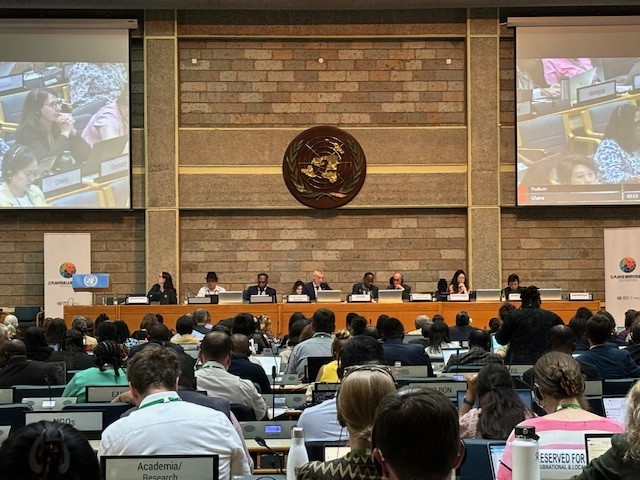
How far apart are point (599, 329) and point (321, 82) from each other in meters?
11.1

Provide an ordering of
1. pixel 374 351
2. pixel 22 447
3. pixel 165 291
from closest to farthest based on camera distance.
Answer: pixel 22 447
pixel 374 351
pixel 165 291

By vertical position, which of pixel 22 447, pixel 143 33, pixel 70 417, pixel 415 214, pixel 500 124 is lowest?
pixel 70 417

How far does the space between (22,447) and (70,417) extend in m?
3.60

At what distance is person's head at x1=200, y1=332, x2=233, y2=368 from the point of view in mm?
6270

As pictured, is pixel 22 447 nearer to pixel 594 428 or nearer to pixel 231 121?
pixel 594 428

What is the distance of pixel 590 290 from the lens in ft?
59.2

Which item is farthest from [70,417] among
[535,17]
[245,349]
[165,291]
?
[535,17]

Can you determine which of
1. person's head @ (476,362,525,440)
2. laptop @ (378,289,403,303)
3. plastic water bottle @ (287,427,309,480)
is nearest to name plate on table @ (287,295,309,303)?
laptop @ (378,289,403,303)

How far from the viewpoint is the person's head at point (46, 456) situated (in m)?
1.87

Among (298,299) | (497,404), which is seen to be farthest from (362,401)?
(298,299)

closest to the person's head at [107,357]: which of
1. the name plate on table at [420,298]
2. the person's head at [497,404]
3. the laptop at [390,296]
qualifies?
the person's head at [497,404]

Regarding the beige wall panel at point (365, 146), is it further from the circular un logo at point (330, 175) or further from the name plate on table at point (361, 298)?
the name plate on table at point (361, 298)

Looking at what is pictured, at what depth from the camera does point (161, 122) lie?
17.7 metres

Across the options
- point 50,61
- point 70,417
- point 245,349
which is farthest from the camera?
point 50,61
